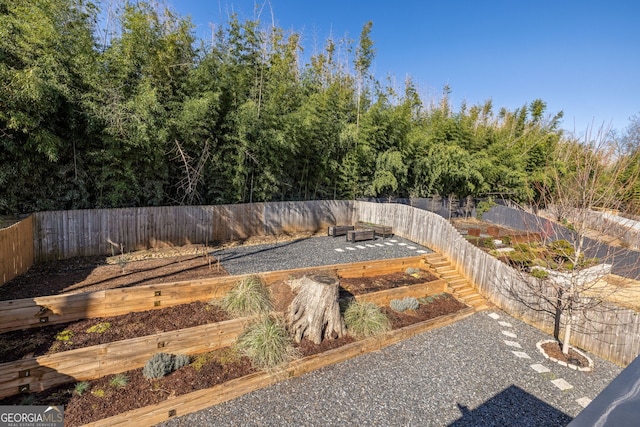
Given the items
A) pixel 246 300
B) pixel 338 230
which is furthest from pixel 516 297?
pixel 338 230

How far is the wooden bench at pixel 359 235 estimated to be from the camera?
9947mm

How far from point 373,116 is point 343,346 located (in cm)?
1005

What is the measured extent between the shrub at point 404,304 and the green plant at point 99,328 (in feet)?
15.3

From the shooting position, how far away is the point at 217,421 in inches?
124

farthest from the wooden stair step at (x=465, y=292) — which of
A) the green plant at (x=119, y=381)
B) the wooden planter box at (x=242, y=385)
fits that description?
the green plant at (x=119, y=381)

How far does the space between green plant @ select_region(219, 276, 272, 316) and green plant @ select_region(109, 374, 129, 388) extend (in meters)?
1.61

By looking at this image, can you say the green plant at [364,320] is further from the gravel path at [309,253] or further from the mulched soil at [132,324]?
the gravel path at [309,253]

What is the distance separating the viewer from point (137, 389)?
335 cm

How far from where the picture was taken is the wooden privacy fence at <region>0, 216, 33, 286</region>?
17.1 feet

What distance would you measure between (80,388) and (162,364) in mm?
793

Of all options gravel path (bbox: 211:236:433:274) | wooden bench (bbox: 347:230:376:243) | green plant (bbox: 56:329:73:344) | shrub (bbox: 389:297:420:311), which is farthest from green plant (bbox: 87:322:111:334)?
wooden bench (bbox: 347:230:376:243)

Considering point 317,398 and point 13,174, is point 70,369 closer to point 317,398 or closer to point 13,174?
point 317,398

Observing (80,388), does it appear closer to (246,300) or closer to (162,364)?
(162,364)

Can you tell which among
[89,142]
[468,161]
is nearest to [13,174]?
[89,142]
